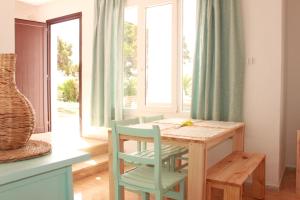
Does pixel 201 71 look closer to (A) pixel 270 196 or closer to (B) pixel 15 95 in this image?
(A) pixel 270 196

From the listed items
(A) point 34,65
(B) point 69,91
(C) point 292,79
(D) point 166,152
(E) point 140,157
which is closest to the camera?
(E) point 140,157

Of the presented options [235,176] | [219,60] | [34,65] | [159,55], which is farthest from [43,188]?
[34,65]

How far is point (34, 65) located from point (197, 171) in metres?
3.96

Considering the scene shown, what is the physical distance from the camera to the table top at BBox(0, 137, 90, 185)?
75 centimetres

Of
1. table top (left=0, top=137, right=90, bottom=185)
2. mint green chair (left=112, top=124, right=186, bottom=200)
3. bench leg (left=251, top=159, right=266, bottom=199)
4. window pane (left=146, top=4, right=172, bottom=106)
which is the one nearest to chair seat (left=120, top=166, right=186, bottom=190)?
mint green chair (left=112, top=124, right=186, bottom=200)

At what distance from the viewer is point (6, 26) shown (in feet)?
3.78

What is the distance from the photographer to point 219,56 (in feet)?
10.3

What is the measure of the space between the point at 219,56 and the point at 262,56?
0.45m

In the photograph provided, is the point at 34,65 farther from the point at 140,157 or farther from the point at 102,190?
the point at 140,157

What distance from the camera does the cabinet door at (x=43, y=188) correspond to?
0.77 metres

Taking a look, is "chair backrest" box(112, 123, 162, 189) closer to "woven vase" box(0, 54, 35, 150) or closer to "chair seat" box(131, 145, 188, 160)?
"chair seat" box(131, 145, 188, 160)

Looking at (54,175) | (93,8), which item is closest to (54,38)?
(93,8)

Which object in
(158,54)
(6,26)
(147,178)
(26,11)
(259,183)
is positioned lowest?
(259,183)

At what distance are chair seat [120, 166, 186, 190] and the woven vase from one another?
1.23m
